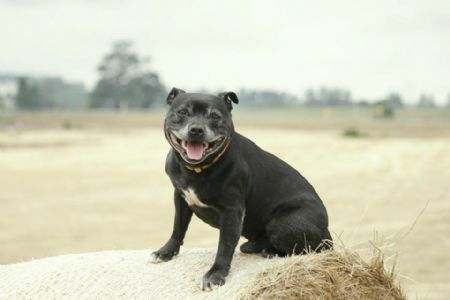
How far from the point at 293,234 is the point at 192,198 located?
84cm

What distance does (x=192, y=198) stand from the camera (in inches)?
215

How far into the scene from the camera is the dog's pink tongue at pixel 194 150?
5.09m

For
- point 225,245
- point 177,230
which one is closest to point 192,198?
point 225,245

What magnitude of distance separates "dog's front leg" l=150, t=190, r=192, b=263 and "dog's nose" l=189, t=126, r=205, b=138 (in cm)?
85

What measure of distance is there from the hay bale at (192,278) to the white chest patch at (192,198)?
0.59 metres

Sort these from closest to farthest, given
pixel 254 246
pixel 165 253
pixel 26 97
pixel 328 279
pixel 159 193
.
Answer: pixel 328 279 → pixel 165 253 → pixel 254 246 → pixel 159 193 → pixel 26 97

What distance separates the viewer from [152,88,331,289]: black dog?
5.17m

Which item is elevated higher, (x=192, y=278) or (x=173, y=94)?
(x=173, y=94)

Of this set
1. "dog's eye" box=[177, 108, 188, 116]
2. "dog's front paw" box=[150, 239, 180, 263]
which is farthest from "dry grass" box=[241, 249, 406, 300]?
"dog's eye" box=[177, 108, 188, 116]

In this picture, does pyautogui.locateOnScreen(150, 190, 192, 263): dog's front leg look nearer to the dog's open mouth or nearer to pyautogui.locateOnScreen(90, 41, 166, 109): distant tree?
the dog's open mouth

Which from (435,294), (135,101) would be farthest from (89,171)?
(135,101)

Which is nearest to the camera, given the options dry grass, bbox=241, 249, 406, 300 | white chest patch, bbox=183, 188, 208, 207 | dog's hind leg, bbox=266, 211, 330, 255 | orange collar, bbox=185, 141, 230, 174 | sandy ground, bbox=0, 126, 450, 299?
orange collar, bbox=185, 141, 230, 174

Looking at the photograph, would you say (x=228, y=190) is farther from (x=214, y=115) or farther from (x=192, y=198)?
(x=214, y=115)

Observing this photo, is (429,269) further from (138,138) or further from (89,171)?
(138,138)
